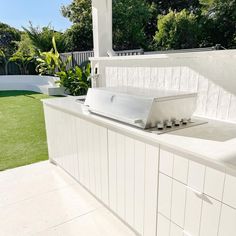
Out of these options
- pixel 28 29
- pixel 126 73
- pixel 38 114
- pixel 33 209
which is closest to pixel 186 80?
pixel 126 73

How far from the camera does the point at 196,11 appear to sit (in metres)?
10.8

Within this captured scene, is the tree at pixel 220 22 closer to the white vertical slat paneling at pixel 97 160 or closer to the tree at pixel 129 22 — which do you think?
the tree at pixel 129 22

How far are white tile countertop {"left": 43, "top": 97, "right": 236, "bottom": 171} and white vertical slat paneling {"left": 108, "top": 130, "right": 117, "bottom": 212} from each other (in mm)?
89

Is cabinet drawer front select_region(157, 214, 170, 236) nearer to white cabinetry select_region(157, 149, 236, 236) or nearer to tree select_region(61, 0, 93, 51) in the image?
white cabinetry select_region(157, 149, 236, 236)

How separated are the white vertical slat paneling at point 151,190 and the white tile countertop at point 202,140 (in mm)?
86

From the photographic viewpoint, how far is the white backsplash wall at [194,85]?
1597 mm

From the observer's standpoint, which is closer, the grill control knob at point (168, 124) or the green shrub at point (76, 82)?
the grill control knob at point (168, 124)

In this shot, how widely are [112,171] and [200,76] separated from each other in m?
1.00

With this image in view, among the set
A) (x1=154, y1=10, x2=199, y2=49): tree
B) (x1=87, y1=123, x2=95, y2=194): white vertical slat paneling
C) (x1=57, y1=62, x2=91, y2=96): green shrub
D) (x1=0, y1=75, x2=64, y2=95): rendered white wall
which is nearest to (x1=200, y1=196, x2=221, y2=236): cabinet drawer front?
(x1=87, y1=123, x2=95, y2=194): white vertical slat paneling

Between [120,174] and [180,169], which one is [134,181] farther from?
[180,169]

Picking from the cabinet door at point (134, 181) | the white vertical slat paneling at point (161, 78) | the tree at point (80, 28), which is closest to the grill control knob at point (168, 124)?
the cabinet door at point (134, 181)

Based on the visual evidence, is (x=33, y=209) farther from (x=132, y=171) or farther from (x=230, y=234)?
(x=230, y=234)

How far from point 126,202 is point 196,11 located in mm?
11481

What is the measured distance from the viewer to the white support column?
276 centimetres
